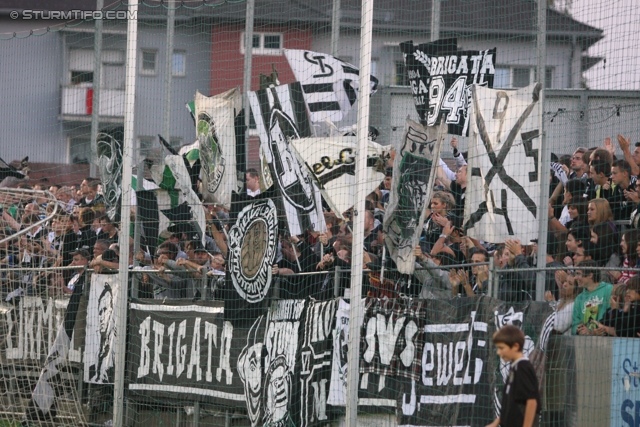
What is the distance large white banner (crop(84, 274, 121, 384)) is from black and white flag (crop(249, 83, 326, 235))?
2.72 metres

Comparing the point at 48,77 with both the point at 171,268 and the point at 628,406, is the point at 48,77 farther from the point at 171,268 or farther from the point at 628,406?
the point at 628,406

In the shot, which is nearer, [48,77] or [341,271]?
Answer: [341,271]

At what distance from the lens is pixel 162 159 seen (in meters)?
12.8

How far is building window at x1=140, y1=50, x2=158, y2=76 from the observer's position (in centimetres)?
1289

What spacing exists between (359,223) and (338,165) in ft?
2.46

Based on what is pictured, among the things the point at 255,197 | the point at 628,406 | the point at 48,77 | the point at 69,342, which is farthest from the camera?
the point at 48,77

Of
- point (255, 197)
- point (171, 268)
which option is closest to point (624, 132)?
point (255, 197)

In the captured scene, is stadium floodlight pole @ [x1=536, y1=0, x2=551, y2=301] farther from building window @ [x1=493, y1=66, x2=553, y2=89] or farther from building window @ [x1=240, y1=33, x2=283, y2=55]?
building window @ [x1=240, y1=33, x2=283, y2=55]

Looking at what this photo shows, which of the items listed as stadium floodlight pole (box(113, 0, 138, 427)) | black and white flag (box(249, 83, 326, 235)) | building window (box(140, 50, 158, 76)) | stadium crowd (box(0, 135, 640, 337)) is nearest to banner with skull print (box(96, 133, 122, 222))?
stadium floodlight pole (box(113, 0, 138, 427))

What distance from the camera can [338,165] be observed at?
975cm

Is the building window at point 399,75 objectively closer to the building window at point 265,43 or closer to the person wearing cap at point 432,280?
the building window at point 265,43

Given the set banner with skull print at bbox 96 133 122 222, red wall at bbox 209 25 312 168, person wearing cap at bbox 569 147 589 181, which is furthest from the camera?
banner with skull print at bbox 96 133 122 222

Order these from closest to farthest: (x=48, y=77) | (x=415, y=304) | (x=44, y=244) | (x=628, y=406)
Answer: (x=628, y=406) < (x=415, y=304) < (x=44, y=244) < (x=48, y=77)

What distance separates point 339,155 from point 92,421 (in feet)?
15.3
